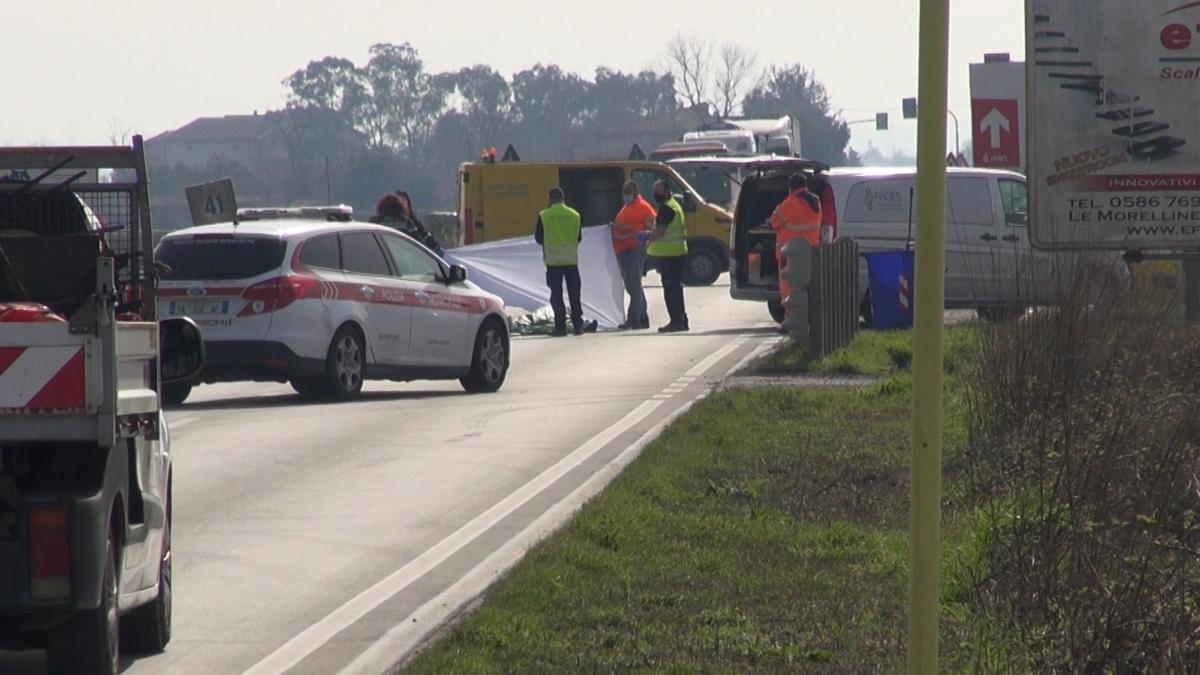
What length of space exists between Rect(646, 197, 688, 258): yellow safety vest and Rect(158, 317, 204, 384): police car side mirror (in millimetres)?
18132

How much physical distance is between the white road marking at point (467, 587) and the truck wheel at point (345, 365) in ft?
14.6

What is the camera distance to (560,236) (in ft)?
83.5

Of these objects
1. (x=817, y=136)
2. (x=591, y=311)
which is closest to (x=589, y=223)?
(x=591, y=311)

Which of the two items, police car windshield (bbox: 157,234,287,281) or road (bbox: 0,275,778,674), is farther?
police car windshield (bbox: 157,234,287,281)

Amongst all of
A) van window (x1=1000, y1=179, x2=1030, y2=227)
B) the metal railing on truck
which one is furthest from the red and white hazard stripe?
van window (x1=1000, y1=179, x2=1030, y2=227)

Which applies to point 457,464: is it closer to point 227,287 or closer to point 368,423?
point 368,423

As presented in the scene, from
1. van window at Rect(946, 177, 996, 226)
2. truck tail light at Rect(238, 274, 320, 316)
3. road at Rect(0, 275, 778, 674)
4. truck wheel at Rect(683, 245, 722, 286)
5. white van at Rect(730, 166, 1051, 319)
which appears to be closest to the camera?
road at Rect(0, 275, 778, 674)

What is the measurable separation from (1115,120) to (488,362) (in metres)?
8.58

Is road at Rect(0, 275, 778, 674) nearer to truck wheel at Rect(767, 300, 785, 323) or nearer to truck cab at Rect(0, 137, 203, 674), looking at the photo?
truck cab at Rect(0, 137, 203, 674)

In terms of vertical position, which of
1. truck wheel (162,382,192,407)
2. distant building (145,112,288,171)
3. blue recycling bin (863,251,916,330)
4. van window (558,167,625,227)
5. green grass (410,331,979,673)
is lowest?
green grass (410,331,979,673)

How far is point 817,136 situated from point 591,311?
118 meters

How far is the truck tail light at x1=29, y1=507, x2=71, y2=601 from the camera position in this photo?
20.6 feet

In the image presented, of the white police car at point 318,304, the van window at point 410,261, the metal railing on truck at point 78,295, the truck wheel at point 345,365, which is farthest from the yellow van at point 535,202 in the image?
the metal railing on truck at point 78,295

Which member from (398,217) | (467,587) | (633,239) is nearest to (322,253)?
(398,217)
